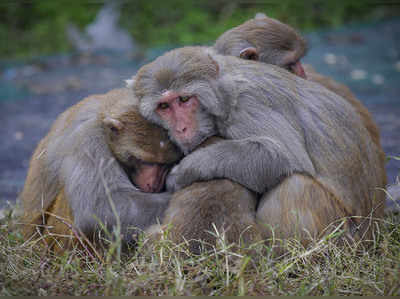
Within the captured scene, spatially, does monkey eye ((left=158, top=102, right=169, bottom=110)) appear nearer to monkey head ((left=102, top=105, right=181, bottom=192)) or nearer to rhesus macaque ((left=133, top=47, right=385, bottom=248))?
rhesus macaque ((left=133, top=47, right=385, bottom=248))

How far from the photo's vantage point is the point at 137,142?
504 cm

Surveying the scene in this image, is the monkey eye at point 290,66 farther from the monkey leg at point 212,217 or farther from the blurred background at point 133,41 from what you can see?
the blurred background at point 133,41

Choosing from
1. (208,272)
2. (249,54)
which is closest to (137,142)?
(208,272)

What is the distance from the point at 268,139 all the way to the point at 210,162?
0.56 m

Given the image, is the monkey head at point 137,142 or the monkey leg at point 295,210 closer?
the monkey leg at point 295,210

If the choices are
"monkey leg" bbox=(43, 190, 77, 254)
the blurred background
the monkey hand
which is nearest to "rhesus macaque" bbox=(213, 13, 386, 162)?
the monkey hand

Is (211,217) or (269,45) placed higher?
(269,45)

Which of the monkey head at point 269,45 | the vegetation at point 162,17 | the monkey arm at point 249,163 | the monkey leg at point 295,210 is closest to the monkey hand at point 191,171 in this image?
the monkey arm at point 249,163

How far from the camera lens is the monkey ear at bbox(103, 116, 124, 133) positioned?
16.5 feet

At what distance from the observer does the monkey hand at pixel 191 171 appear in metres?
4.88

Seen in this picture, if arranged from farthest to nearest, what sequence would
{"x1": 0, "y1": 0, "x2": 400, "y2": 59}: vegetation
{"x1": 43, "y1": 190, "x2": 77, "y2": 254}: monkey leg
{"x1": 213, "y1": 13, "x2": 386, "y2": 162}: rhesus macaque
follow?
{"x1": 0, "y1": 0, "x2": 400, "y2": 59}: vegetation, {"x1": 213, "y1": 13, "x2": 386, "y2": 162}: rhesus macaque, {"x1": 43, "y1": 190, "x2": 77, "y2": 254}: monkey leg

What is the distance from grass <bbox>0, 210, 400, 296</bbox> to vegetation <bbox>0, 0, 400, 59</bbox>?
398 inches

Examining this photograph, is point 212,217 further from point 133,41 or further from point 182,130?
point 133,41

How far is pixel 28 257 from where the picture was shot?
4.97m
